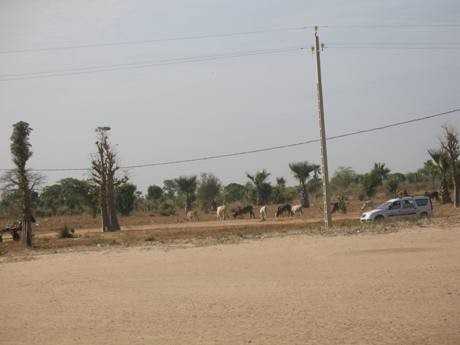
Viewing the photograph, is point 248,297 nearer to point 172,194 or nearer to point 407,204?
point 407,204

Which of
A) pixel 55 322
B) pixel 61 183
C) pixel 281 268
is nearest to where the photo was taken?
pixel 55 322

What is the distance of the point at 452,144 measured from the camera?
42.7 meters

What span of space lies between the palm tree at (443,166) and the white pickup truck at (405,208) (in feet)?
44.6

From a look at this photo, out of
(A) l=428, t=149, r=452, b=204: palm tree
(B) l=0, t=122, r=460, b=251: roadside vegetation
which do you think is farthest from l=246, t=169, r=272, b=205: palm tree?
(A) l=428, t=149, r=452, b=204: palm tree

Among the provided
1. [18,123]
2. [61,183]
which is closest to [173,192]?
[61,183]

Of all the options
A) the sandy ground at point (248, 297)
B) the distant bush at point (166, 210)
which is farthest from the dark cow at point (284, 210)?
the sandy ground at point (248, 297)

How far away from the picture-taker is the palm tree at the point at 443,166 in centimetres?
4434

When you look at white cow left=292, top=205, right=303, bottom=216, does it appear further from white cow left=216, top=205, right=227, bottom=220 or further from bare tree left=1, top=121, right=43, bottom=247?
bare tree left=1, top=121, right=43, bottom=247

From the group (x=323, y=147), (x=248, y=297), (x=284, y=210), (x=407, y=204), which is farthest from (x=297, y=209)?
(x=248, y=297)

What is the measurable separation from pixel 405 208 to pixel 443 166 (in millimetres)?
14887

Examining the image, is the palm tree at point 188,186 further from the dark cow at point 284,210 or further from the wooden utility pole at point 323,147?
the wooden utility pole at point 323,147

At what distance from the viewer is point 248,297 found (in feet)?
41.4

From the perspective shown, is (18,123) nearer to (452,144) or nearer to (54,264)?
(54,264)

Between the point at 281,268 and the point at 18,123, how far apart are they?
61.4 ft
